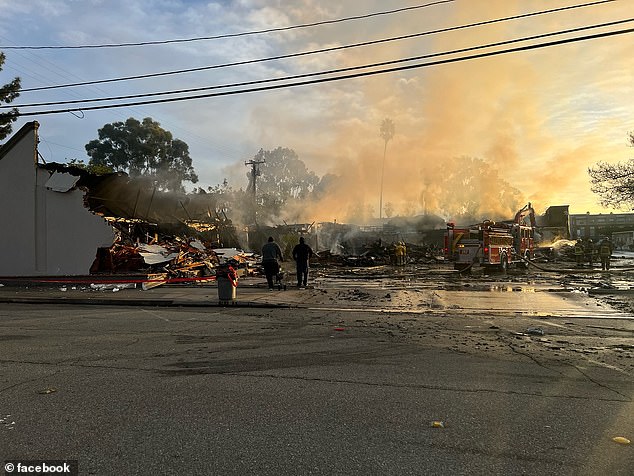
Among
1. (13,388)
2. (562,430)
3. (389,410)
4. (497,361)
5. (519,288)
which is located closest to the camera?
(562,430)

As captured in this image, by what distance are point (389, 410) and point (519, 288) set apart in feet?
43.3

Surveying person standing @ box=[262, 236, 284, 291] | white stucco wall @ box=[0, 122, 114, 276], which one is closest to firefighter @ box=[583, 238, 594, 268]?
person standing @ box=[262, 236, 284, 291]

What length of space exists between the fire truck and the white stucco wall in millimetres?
15332

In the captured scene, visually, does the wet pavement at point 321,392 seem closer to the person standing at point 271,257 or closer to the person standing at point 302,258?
the person standing at point 271,257

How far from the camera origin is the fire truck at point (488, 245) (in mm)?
22188

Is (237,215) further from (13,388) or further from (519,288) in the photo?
(13,388)

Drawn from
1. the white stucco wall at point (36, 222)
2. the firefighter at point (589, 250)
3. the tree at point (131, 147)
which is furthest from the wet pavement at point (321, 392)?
the tree at point (131, 147)

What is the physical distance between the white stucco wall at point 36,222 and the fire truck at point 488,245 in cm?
1533

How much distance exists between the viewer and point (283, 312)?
1114 centimetres

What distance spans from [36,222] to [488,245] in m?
18.7

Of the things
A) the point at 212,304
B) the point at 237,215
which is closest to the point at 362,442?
the point at 212,304

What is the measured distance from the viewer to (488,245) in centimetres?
2217

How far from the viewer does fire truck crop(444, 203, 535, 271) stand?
72.8ft

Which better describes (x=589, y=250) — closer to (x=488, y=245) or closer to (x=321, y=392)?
(x=488, y=245)
